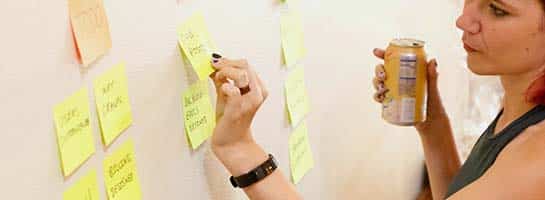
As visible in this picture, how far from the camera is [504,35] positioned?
3.84 feet

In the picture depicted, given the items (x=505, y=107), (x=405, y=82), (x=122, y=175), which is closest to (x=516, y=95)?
(x=505, y=107)

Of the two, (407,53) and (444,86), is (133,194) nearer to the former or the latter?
(407,53)

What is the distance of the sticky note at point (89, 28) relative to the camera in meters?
0.87

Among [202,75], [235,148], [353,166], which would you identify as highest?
[202,75]

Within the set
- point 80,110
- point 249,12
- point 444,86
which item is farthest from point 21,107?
point 444,86

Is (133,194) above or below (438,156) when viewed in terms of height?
above

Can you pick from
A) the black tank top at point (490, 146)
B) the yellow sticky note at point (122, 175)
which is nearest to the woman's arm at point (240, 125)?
the yellow sticky note at point (122, 175)

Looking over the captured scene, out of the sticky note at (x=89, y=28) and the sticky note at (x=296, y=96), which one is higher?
the sticky note at (x=89, y=28)

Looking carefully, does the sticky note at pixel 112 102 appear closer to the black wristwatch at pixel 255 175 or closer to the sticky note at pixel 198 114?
the sticky note at pixel 198 114

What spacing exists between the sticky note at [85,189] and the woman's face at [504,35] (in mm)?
596

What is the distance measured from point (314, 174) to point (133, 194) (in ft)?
1.96

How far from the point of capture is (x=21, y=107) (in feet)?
2.64

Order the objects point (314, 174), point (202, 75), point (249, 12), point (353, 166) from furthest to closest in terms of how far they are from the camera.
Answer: point (353, 166) → point (314, 174) → point (249, 12) → point (202, 75)

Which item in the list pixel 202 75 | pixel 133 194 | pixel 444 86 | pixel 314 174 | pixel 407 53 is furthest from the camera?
pixel 444 86
